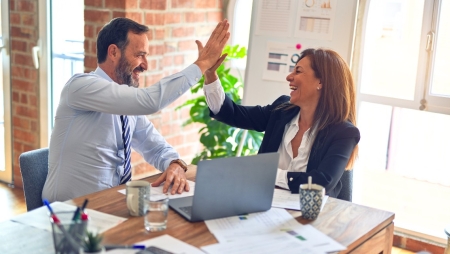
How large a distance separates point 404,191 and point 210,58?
1.83 metres

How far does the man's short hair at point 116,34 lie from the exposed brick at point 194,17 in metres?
1.38

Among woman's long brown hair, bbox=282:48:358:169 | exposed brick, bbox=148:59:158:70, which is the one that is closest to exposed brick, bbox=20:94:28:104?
exposed brick, bbox=148:59:158:70

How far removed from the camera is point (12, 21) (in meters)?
4.09

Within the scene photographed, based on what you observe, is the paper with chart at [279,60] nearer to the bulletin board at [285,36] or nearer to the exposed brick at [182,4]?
the bulletin board at [285,36]

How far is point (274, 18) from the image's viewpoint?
3.32 metres

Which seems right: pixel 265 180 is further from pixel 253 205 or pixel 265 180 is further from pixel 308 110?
pixel 308 110

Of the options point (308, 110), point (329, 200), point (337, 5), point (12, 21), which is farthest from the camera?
point (12, 21)

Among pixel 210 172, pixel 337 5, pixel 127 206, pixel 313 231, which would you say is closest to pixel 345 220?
pixel 313 231

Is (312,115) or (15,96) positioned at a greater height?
(312,115)

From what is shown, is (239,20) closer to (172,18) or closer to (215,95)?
(172,18)

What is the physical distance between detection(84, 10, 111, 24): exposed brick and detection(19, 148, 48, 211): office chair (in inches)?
51.9

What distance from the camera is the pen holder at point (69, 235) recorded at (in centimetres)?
137

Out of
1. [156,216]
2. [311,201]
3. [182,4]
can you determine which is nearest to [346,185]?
[311,201]

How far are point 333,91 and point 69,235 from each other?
1.42m
